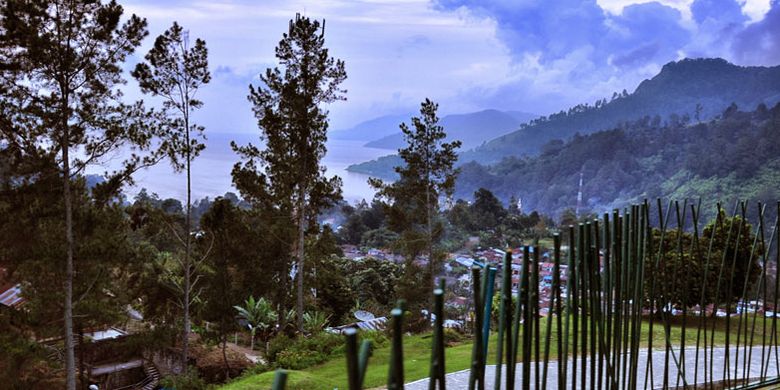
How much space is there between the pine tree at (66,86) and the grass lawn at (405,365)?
2.33m

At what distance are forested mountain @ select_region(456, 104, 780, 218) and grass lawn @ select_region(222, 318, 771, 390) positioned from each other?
14220 millimetres

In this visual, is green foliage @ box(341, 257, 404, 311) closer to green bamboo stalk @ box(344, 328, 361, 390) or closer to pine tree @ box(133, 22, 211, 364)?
pine tree @ box(133, 22, 211, 364)

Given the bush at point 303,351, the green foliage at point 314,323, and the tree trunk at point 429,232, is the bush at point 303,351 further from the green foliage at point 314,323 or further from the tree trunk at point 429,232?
the tree trunk at point 429,232

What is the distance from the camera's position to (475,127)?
47.8 m

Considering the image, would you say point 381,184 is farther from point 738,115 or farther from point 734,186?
point 738,115

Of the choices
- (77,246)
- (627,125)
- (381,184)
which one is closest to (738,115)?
(627,125)

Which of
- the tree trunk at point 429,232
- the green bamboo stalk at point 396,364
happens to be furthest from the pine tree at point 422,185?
the green bamboo stalk at point 396,364

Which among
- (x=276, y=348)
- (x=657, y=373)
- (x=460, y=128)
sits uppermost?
(x=460, y=128)

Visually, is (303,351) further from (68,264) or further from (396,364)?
(396,364)

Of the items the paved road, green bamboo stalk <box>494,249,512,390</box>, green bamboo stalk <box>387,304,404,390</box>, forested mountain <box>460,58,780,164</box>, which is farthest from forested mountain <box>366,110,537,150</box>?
green bamboo stalk <box>387,304,404,390</box>

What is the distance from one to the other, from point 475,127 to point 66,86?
4336 cm

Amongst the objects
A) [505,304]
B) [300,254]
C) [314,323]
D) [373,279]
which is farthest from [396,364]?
[373,279]

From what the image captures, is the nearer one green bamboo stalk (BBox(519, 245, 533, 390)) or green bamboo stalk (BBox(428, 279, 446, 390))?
green bamboo stalk (BBox(428, 279, 446, 390))

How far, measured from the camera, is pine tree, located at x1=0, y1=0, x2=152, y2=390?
18.7 ft
